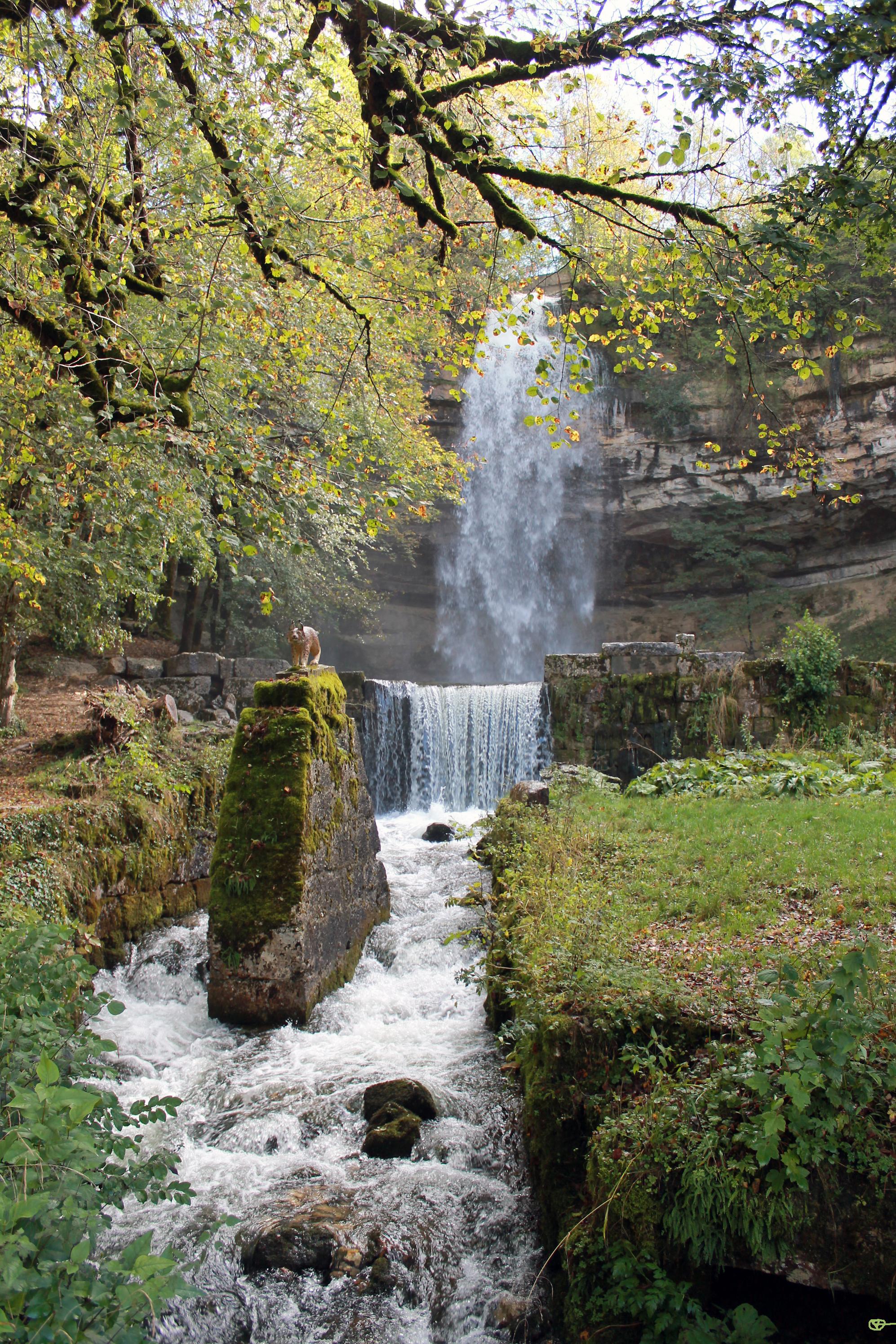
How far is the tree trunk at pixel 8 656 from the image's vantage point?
9.09 meters

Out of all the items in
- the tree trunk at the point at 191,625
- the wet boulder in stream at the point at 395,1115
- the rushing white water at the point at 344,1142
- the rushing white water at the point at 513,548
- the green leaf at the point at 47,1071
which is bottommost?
the rushing white water at the point at 344,1142

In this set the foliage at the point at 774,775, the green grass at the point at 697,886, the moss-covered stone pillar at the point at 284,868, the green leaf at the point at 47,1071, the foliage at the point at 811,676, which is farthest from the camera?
the foliage at the point at 811,676

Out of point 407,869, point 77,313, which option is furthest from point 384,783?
point 77,313

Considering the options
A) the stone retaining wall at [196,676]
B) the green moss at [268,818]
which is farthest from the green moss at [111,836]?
the stone retaining wall at [196,676]

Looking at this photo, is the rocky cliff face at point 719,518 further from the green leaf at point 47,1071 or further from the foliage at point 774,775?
the green leaf at point 47,1071

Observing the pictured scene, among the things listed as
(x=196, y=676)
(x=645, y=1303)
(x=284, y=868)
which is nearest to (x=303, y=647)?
(x=284, y=868)

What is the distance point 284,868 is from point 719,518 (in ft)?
62.0

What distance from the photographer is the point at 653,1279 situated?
2521 millimetres

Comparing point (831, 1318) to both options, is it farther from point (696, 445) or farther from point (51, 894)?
point (696, 445)

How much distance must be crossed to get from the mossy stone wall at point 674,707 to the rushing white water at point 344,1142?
19.5 ft

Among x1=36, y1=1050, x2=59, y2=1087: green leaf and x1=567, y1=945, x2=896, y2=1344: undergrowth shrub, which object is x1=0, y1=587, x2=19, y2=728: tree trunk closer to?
x1=36, y1=1050, x2=59, y2=1087: green leaf

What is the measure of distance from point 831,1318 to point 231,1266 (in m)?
2.25

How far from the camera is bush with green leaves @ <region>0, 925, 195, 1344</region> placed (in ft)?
5.00

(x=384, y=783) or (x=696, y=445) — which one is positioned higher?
(x=696, y=445)
